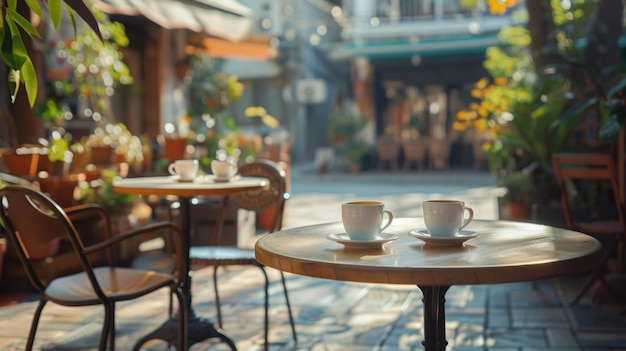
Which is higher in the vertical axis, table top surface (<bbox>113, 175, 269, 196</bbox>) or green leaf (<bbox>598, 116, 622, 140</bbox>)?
green leaf (<bbox>598, 116, 622, 140</bbox>)

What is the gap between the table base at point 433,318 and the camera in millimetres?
2172

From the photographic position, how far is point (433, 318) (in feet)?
7.25

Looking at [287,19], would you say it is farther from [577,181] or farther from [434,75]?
[577,181]

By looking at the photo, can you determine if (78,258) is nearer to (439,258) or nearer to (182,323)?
(182,323)

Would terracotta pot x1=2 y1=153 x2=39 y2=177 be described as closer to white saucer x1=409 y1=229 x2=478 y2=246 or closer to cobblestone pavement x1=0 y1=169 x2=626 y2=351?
cobblestone pavement x1=0 y1=169 x2=626 y2=351

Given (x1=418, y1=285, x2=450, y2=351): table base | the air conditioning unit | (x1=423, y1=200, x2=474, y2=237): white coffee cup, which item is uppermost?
the air conditioning unit

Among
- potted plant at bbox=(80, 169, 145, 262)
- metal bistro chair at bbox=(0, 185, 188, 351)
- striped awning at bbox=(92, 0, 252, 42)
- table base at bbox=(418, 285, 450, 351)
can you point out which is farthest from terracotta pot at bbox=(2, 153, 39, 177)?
table base at bbox=(418, 285, 450, 351)

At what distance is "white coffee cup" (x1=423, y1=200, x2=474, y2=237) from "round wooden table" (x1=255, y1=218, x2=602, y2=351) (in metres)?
0.05

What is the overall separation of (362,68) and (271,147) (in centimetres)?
939

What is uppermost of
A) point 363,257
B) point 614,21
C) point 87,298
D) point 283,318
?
point 614,21

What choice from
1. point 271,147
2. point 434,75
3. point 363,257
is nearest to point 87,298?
point 363,257

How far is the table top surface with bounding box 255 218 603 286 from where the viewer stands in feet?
5.57

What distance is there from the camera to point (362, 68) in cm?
1795

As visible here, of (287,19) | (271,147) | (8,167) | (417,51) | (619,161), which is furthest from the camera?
(287,19)
